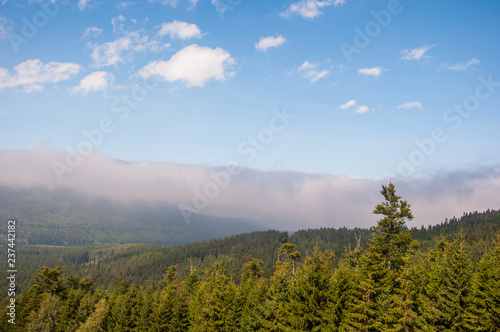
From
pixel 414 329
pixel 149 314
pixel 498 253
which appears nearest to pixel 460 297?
pixel 414 329

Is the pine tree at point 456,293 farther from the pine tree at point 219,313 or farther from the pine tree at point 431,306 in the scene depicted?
the pine tree at point 219,313

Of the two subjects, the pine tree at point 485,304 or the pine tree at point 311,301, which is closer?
the pine tree at point 485,304

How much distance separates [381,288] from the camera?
1270 inches

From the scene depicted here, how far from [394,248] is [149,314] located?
1704 inches

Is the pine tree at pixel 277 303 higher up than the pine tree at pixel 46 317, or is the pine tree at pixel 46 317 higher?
the pine tree at pixel 277 303

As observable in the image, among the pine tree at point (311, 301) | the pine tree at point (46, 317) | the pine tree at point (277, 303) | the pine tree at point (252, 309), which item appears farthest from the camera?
the pine tree at point (46, 317)

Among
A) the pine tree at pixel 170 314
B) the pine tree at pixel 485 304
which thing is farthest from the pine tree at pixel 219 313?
the pine tree at pixel 485 304

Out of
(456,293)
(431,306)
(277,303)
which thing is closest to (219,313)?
(277,303)

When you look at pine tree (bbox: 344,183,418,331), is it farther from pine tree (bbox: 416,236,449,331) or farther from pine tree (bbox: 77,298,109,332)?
pine tree (bbox: 77,298,109,332)

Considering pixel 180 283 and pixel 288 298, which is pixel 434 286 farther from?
pixel 180 283

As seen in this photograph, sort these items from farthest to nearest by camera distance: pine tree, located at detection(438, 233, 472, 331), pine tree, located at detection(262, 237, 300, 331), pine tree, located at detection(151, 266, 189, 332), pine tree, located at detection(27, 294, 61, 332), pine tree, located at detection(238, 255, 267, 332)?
pine tree, located at detection(27, 294, 61, 332) < pine tree, located at detection(151, 266, 189, 332) < pine tree, located at detection(238, 255, 267, 332) < pine tree, located at detection(262, 237, 300, 331) < pine tree, located at detection(438, 233, 472, 331)

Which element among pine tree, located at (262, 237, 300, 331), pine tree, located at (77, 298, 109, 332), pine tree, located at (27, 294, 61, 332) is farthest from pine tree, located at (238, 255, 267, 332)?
pine tree, located at (27, 294, 61, 332)

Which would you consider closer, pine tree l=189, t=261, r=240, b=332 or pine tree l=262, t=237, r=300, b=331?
pine tree l=262, t=237, r=300, b=331

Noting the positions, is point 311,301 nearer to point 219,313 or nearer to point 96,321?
point 219,313
